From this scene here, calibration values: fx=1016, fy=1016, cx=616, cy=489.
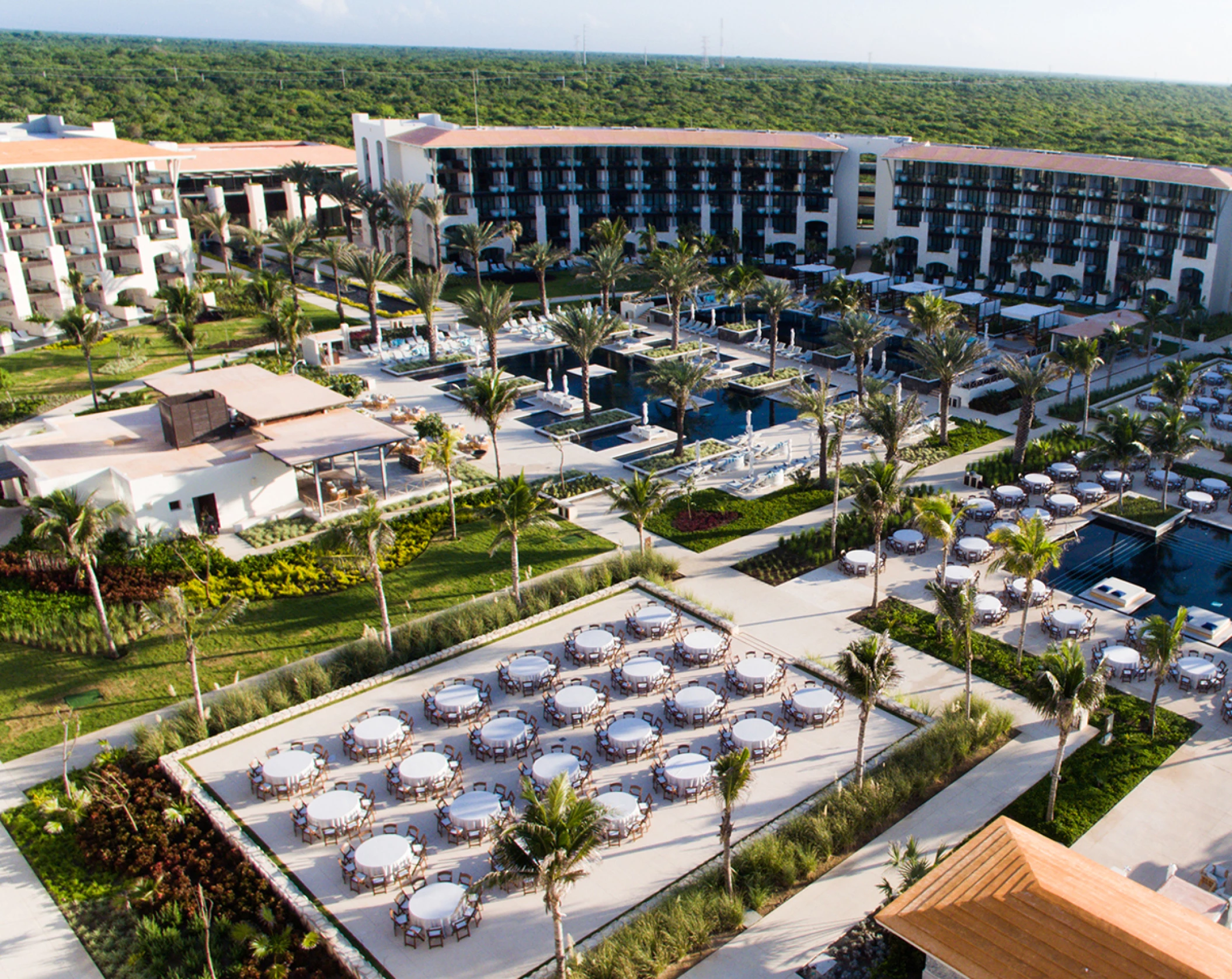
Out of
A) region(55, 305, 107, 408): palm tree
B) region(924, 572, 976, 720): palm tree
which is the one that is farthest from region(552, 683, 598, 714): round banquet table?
region(55, 305, 107, 408): palm tree

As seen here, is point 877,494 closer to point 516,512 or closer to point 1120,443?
point 516,512

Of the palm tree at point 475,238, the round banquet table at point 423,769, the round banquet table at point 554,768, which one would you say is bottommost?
the round banquet table at point 554,768

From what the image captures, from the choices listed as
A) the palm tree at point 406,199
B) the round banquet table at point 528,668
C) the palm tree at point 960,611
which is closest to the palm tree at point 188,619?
the round banquet table at point 528,668

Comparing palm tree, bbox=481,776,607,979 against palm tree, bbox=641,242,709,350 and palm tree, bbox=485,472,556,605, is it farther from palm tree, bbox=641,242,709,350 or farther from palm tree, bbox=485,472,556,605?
palm tree, bbox=641,242,709,350

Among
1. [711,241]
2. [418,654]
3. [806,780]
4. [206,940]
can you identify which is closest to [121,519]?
[418,654]

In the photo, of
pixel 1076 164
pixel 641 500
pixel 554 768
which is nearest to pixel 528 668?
pixel 554 768

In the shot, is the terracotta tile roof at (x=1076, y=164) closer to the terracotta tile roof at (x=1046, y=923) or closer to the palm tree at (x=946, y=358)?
the palm tree at (x=946, y=358)
